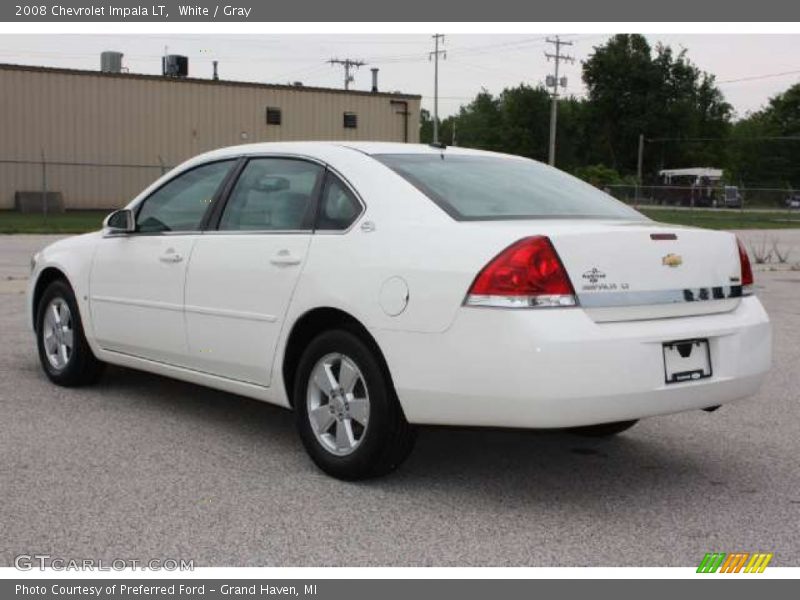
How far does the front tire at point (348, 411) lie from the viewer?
15.0ft

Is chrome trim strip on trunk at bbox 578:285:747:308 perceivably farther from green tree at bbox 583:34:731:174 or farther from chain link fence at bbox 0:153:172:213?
green tree at bbox 583:34:731:174

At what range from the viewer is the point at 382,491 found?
4.67m

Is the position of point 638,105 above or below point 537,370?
above

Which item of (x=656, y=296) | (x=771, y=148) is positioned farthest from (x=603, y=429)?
(x=771, y=148)

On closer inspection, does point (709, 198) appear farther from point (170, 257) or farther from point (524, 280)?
point (524, 280)

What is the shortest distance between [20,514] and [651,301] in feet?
8.90

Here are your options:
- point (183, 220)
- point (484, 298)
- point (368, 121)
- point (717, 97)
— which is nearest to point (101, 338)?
point (183, 220)

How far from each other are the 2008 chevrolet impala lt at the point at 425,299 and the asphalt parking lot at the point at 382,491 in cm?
32

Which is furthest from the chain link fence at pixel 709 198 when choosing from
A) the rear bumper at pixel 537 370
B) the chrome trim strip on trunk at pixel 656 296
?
the rear bumper at pixel 537 370

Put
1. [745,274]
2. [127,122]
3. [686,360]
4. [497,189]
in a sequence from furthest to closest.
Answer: [127,122]
[497,189]
[745,274]
[686,360]

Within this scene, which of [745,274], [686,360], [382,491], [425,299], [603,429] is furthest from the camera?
[603,429]

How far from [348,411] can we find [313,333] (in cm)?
47

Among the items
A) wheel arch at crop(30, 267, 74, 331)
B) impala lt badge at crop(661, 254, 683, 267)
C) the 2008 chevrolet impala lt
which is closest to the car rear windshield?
the 2008 chevrolet impala lt

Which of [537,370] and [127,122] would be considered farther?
[127,122]
